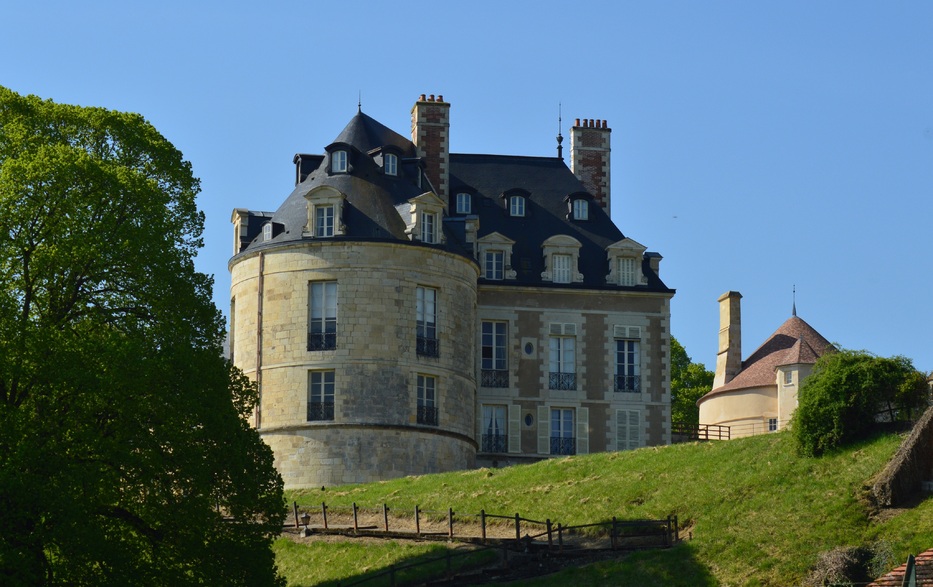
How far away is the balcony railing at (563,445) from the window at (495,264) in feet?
16.7

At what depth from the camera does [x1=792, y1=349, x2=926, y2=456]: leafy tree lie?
37.8 meters

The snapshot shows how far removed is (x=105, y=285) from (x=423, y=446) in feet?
55.4

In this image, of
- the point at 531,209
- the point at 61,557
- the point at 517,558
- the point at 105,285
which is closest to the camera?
the point at 61,557

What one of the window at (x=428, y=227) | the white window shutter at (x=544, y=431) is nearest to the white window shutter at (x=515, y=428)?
the white window shutter at (x=544, y=431)

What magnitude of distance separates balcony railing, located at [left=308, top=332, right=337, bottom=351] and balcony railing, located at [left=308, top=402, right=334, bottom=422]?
1.48 meters

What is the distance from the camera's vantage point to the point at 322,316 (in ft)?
154

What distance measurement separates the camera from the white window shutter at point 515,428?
50.4 metres

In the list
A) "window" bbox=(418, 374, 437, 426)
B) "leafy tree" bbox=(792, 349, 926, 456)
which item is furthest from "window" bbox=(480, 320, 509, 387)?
"leafy tree" bbox=(792, 349, 926, 456)

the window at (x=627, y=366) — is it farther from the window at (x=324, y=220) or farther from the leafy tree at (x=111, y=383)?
the leafy tree at (x=111, y=383)

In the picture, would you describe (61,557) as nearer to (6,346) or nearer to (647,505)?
(6,346)

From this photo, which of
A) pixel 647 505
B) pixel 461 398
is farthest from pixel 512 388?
pixel 647 505

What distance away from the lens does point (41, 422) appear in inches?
1120

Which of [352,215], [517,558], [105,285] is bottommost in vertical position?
[517,558]

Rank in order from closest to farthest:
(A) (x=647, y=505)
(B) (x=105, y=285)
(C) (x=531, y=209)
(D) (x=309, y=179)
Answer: (B) (x=105, y=285)
(A) (x=647, y=505)
(D) (x=309, y=179)
(C) (x=531, y=209)
